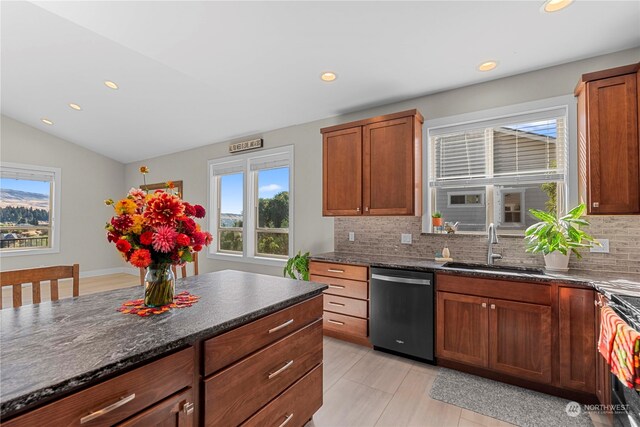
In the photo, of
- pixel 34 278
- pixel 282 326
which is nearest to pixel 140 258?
pixel 282 326

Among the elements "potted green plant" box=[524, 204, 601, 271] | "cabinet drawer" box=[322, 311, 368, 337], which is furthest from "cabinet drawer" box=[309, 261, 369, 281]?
A: "potted green plant" box=[524, 204, 601, 271]

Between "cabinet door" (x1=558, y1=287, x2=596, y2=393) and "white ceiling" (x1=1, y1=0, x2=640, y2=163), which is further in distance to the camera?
"white ceiling" (x1=1, y1=0, x2=640, y2=163)

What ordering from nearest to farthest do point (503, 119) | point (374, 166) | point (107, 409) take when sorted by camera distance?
point (107, 409)
point (503, 119)
point (374, 166)

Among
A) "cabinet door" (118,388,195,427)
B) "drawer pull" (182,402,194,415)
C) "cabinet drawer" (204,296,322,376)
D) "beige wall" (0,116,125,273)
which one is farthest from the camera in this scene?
"beige wall" (0,116,125,273)

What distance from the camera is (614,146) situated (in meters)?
2.20

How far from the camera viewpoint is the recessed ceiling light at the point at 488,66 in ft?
8.75

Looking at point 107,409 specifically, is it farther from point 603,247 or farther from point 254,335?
point 603,247

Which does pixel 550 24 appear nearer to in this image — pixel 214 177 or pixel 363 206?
pixel 363 206

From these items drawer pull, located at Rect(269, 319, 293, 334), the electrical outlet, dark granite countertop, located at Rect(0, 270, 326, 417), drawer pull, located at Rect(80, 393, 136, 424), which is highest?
the electrical outlet

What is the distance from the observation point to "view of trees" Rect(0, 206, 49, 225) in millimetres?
5696

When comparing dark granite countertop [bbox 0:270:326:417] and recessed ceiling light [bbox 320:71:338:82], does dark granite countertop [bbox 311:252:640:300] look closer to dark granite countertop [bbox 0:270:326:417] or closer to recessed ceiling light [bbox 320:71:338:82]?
dark granite countertop [bbox 0:270:326:417]

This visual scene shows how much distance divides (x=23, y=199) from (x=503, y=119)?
8.43m

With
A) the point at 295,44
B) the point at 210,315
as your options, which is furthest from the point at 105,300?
the point at 295,44

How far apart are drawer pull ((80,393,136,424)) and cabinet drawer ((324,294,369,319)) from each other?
92.5 inches
